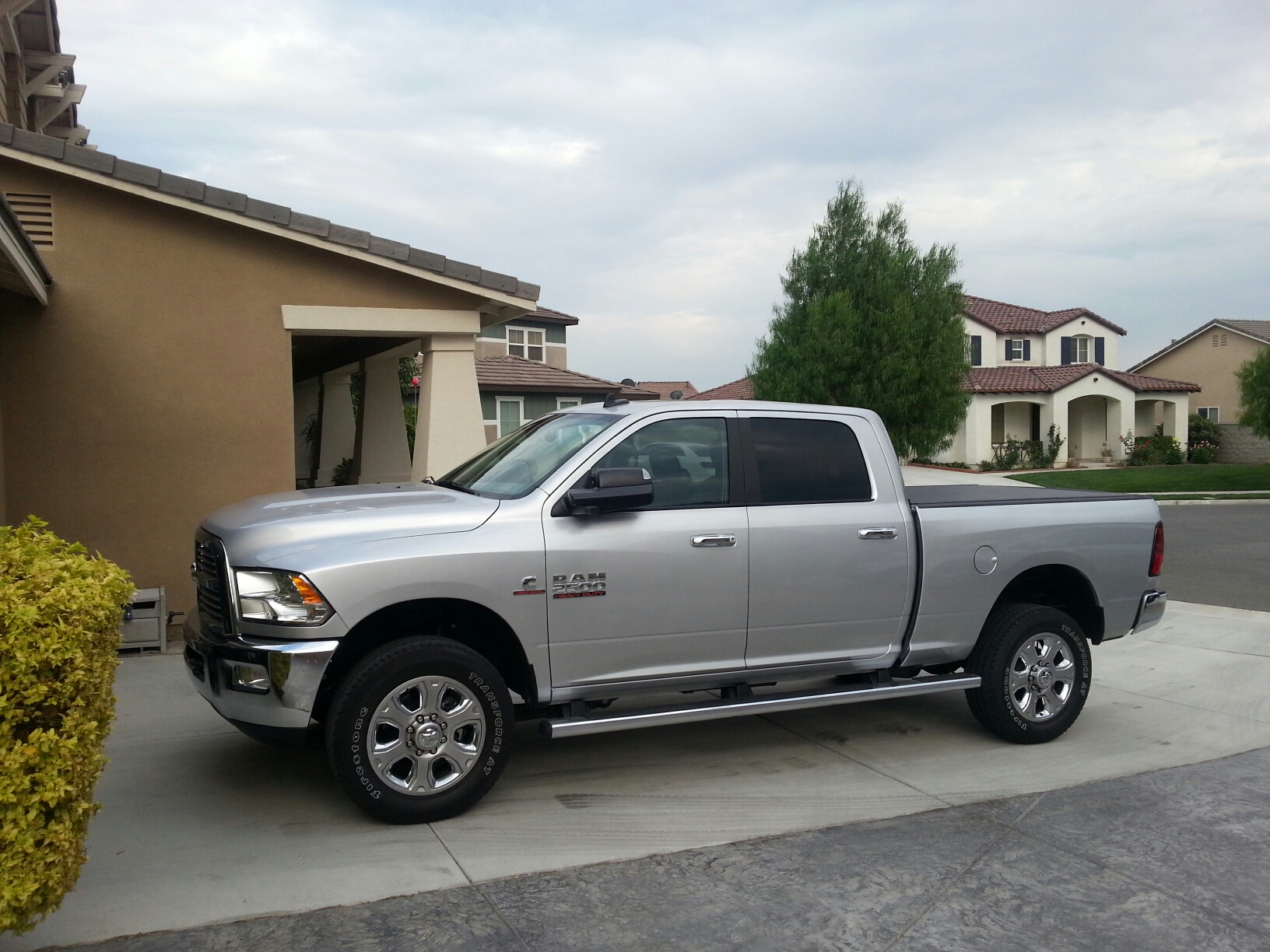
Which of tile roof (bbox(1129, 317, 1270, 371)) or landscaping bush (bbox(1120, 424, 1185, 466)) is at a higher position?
tile roof (bbox(1129, 317, 1270, 371))

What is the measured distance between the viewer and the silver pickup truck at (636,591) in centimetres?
483

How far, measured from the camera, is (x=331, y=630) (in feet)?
15.6

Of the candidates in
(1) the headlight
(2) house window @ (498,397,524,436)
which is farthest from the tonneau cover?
(2) house window @ (498,397,524,436)

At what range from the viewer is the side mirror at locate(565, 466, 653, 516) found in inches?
206

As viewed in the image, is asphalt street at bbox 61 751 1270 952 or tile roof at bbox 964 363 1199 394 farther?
tile roof at bbox 964 363 1199 394

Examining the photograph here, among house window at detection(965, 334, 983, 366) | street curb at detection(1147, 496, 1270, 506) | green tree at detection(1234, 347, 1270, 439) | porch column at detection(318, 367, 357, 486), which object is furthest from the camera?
house window at detection(965, 334, 983, 366)

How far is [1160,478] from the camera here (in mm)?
34656

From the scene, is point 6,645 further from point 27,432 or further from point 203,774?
point 27,432

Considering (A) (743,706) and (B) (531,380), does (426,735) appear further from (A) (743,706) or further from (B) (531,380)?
(B) (531,380)

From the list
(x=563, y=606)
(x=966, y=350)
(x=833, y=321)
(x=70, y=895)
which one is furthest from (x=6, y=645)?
(x=966, y=350)

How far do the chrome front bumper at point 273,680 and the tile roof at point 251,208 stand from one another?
565cm

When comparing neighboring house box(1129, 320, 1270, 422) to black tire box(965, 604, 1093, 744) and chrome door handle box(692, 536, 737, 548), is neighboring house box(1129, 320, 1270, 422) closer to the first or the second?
black tire box(965, 604, 1093, 744)

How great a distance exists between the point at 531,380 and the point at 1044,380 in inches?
944

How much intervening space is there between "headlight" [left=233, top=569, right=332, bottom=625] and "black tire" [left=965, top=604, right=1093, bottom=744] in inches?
153
